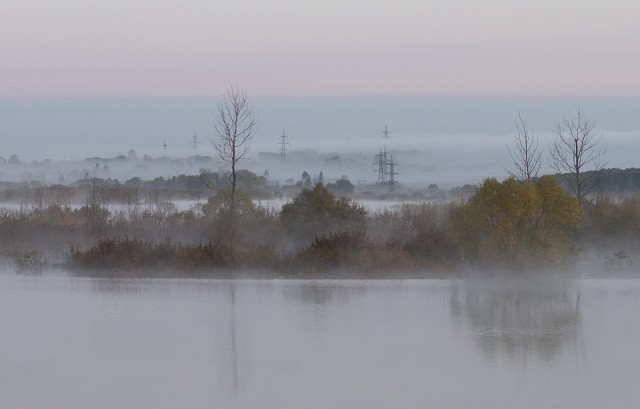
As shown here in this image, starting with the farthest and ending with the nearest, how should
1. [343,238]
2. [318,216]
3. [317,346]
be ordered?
[318,216], [343,238], [317,346]

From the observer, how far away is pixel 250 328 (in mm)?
11672

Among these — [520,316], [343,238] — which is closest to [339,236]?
[343,238]

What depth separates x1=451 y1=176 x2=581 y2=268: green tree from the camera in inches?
682

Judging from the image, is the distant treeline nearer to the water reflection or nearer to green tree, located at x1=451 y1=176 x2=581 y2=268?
green tree, located at x1=451 y1=176 x2=581 y2=268

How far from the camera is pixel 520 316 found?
41.9 ft

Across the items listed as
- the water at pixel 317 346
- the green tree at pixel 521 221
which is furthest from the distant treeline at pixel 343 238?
the water at pixel 317 346

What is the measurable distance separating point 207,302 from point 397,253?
529 cm

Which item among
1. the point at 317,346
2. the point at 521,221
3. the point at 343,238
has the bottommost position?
the point at 317,346

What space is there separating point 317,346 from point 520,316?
3.38 m

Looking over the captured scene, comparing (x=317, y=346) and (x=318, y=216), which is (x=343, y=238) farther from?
(x=317, y=346)

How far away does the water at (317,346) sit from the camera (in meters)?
8.38

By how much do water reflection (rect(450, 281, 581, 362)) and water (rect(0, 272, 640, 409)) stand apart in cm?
3

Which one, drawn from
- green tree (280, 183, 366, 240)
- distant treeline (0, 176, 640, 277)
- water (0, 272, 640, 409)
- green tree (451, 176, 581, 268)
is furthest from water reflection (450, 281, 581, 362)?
green tree (280, 183, 366, 240)

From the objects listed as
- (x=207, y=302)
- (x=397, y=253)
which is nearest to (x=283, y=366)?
(x=207, y=302)
